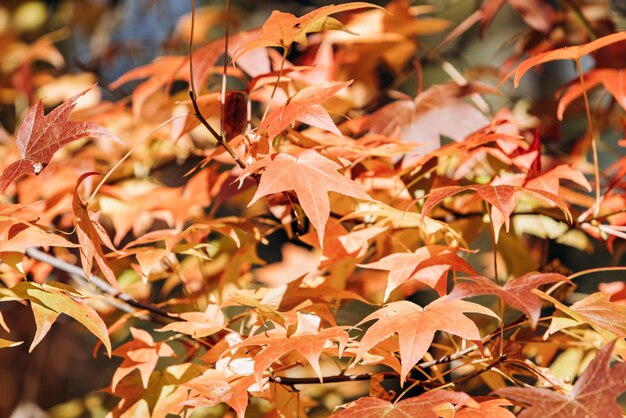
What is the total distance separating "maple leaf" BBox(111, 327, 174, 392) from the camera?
751 mm

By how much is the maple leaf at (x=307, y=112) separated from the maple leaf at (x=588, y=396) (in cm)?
27

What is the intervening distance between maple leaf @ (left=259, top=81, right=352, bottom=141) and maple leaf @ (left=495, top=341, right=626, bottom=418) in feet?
0.90

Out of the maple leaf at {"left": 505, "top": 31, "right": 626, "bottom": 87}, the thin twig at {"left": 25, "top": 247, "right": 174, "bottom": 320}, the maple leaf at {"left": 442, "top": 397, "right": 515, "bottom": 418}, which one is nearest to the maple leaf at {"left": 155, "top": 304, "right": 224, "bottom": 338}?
the thin twig at {"left": 25, "top": 247, "right": 174, "bottom": 320}

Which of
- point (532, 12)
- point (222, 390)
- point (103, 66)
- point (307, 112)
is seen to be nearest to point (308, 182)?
point (307, 112)

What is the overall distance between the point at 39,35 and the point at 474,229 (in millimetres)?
1373

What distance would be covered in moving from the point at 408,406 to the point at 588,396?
128mm

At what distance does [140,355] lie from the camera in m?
0.77

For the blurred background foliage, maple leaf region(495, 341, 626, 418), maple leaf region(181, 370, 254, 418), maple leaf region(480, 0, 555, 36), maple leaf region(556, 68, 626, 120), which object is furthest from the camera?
the blurred background foliage

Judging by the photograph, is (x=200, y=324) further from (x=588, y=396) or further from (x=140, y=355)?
(x=588, y=396)

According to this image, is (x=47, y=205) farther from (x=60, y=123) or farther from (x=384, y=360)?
(x=384, y=360)

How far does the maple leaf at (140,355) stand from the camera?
2.46ft

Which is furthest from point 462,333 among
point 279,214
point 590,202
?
point 590,202

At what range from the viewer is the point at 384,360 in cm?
62

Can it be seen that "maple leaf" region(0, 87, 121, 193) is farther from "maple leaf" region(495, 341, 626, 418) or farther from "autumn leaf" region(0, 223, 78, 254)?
"maple leaf" region(495, 341, 626, 418)
